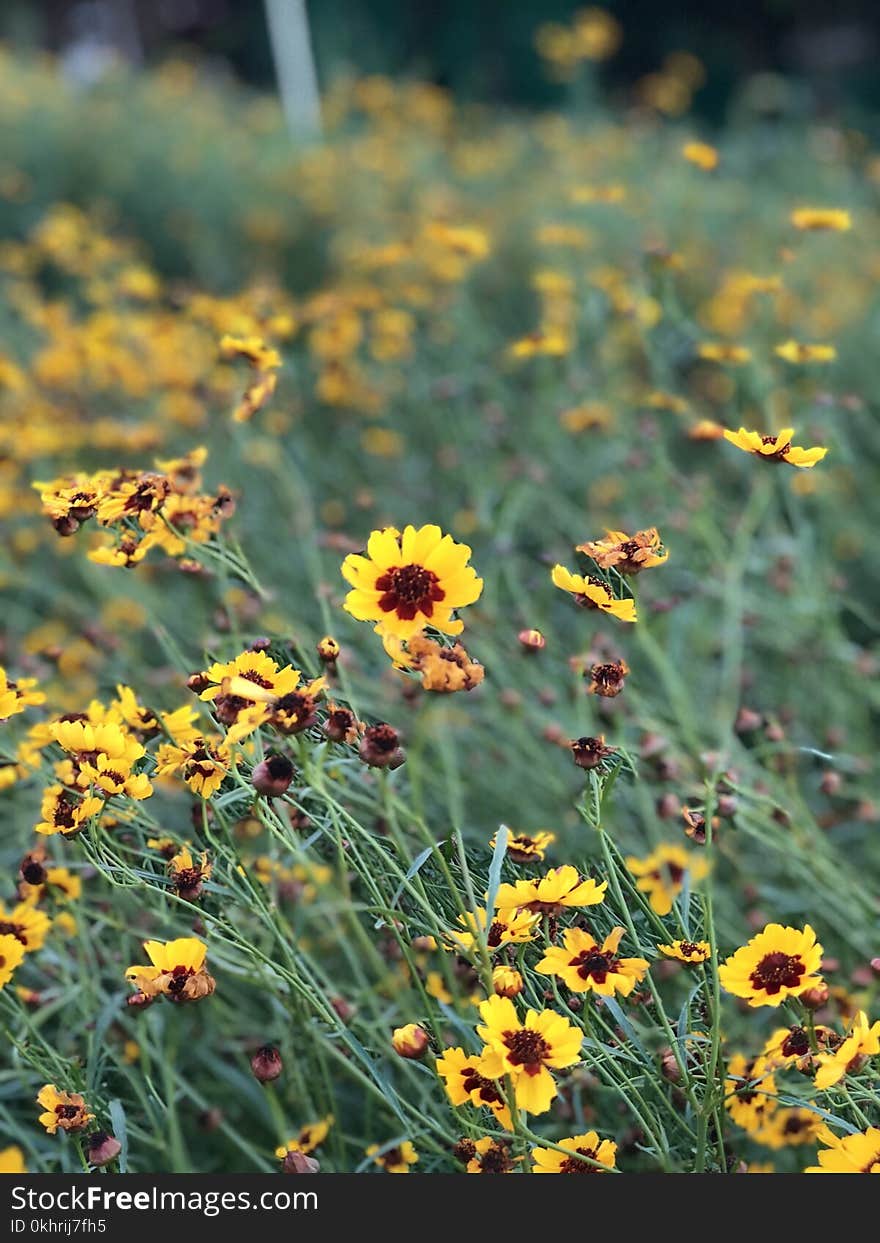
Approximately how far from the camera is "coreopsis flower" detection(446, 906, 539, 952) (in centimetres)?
100

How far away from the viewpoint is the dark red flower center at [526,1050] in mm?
971

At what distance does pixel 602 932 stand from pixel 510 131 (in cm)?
657

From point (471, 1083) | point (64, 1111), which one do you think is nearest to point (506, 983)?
point (471, 1083)

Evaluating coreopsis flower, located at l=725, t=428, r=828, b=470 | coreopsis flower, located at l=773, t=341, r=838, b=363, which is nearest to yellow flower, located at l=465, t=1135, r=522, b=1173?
coreopsis flower, located at l=725, t=428, r=828, b=470

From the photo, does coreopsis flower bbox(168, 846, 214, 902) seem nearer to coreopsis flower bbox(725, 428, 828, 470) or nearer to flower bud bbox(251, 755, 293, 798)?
flower bud bbox(251, 755, 293, 798)

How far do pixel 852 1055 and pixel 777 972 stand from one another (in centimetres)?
10

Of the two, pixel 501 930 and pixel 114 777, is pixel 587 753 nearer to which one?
pixel 501 930

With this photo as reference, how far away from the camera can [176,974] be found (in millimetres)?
1062

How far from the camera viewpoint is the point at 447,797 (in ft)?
5.60

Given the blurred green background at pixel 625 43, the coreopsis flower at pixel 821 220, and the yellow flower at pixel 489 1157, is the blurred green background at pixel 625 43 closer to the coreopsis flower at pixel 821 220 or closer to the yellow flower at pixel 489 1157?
the coreopsis flower at pixel 821 220

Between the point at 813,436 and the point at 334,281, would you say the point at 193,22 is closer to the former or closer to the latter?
the point at 334,281

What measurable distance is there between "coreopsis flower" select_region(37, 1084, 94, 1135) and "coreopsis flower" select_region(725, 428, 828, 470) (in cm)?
84

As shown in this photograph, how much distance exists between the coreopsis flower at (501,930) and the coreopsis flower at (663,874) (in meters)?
0.27

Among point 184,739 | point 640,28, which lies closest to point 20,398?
point 184,739
